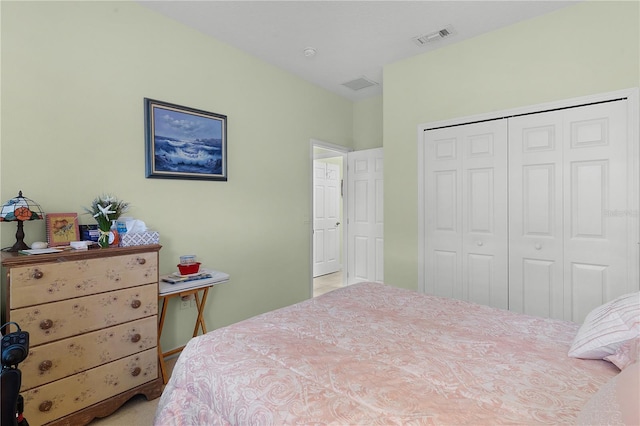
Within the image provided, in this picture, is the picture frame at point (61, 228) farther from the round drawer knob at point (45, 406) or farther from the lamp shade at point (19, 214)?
the round drawer knob at point (45, 406)

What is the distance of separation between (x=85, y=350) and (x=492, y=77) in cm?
379

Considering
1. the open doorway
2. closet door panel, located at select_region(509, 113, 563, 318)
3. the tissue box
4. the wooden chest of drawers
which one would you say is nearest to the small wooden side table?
the wooden chest of drawers

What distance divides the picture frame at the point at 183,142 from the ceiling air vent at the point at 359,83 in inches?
70.2

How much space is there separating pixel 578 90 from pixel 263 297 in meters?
3.48

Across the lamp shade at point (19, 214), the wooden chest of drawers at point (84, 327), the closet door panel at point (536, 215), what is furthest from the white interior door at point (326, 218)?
the lamp shade at point (19, 214)

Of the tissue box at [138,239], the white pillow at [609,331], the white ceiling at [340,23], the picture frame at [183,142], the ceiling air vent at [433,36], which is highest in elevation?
the ceiling air vent at [433,36]

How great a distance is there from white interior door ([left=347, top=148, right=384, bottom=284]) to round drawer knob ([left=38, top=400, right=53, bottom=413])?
3563mm

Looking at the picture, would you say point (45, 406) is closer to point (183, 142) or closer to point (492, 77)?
point (183, 142)

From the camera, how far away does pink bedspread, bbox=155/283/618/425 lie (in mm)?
970

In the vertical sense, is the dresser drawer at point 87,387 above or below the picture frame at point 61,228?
below

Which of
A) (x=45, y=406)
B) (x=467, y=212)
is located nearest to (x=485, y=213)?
(x=467, y=212)

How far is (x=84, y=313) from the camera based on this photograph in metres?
1.87

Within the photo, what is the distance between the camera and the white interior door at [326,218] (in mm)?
5734

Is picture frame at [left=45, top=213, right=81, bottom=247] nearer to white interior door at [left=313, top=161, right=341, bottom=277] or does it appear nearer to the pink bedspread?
the pink bedspread
